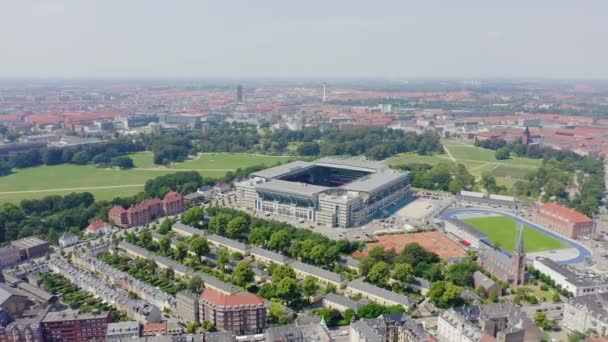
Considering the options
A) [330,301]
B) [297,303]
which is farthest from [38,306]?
[330,301]

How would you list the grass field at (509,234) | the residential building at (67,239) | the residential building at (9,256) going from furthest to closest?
the grass field at (509,234) → the residential building at (67,239) → the residential building at (9,256)

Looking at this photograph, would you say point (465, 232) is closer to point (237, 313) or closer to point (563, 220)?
point (563, 220)

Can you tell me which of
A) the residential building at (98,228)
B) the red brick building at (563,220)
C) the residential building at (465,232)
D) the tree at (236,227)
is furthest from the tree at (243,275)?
the red brick building at (563,220)

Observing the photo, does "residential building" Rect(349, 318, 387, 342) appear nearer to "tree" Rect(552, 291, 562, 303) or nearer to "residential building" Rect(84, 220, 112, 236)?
"tree" Rect(552, 291, 562, 303)

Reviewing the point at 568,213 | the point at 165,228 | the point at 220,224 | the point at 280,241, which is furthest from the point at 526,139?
the point at 165,228

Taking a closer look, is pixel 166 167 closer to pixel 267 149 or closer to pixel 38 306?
pixel 267 149

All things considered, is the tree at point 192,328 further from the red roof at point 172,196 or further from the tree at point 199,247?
the red roof at point 172,196

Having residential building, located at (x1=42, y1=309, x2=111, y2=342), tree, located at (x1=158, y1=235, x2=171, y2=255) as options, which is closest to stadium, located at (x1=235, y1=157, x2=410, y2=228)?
tree, located at (x1=158, y1=235, x2=171, y2=255)
